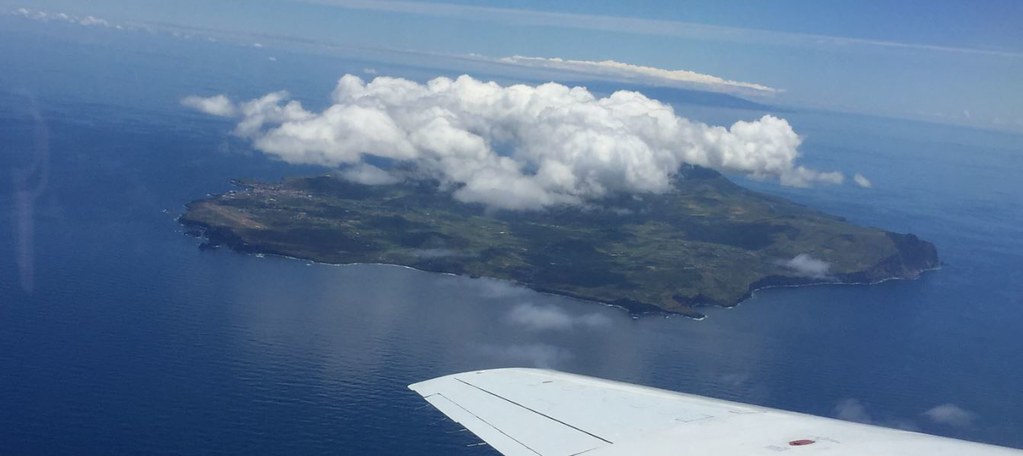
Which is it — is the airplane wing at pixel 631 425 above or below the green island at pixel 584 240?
above

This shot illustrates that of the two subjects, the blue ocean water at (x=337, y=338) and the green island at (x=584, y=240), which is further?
the green island at (x=584, y=240)

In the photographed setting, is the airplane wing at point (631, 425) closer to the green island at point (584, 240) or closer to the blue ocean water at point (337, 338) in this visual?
the blue ocean water at point (337, 338)

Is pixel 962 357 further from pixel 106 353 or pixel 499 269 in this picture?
pixel 106 353

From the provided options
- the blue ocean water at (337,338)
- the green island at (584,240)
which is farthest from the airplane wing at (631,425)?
the green island at (584,240)

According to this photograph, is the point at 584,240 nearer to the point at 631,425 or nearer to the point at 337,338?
the point at 337,338

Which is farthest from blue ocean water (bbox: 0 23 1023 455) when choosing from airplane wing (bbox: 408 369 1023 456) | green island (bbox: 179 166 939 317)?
airplane wing (bbox: 408 369 1023 456)

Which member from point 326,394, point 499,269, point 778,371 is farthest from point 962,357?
point 326,394
